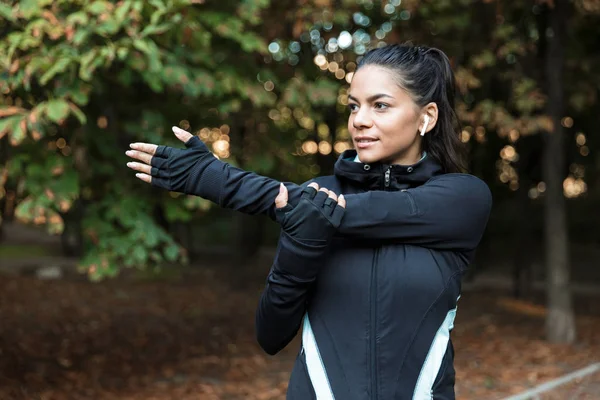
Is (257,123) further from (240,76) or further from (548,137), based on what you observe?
(548,137)

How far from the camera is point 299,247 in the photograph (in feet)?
5.32

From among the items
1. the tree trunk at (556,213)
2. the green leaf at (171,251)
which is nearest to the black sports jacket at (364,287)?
the green leaf at (171,251)

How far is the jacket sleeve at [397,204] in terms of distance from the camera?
1.69 metres

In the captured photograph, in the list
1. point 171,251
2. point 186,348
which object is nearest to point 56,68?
point 171,251

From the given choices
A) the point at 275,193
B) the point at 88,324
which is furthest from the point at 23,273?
the point at 275,193

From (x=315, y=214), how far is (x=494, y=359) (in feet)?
25.5

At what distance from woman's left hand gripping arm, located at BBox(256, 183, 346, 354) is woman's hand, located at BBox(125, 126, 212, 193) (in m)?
0.23

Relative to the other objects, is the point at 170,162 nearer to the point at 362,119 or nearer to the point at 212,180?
the point at 212,180

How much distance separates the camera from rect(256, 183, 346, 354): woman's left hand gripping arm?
1.62 meters

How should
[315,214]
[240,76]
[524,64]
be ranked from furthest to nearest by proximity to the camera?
[524,64], [240,76], [315,214]

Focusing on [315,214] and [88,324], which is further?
[88,324]

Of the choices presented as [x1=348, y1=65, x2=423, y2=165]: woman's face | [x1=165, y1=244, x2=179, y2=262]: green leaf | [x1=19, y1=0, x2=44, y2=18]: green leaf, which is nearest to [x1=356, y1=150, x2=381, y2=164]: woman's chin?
[x1=348, y1=65, x2=423, y2=165]: woman's face

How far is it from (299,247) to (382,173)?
15.1 inches

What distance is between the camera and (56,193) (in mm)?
5000
